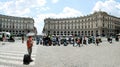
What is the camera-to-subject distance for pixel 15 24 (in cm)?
11862

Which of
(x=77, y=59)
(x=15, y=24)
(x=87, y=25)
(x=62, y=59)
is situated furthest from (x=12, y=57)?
(x=15, y=24)

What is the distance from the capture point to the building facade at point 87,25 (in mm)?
104375

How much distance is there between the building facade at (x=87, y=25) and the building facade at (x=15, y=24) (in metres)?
13.9

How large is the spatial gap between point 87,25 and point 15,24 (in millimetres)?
47397

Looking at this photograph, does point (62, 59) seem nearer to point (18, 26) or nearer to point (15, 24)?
point (15, 24)

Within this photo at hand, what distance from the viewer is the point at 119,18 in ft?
407

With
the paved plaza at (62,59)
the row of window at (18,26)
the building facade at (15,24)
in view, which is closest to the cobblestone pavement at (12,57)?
the paved plaza at (62,59)

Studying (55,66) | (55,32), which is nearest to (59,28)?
(55,32)

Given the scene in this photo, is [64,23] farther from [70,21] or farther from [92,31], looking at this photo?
[92,31]

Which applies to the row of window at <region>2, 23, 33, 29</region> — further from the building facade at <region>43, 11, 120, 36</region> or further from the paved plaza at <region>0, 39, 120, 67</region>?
the paved plaza at <region>0, 39, 120, 67</region>

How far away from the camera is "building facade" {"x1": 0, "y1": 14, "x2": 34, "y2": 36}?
111562 millimetres

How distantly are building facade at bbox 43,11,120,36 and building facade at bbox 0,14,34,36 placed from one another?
13.9 metres

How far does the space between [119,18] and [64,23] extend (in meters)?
38.8

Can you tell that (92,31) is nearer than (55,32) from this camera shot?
Yes
